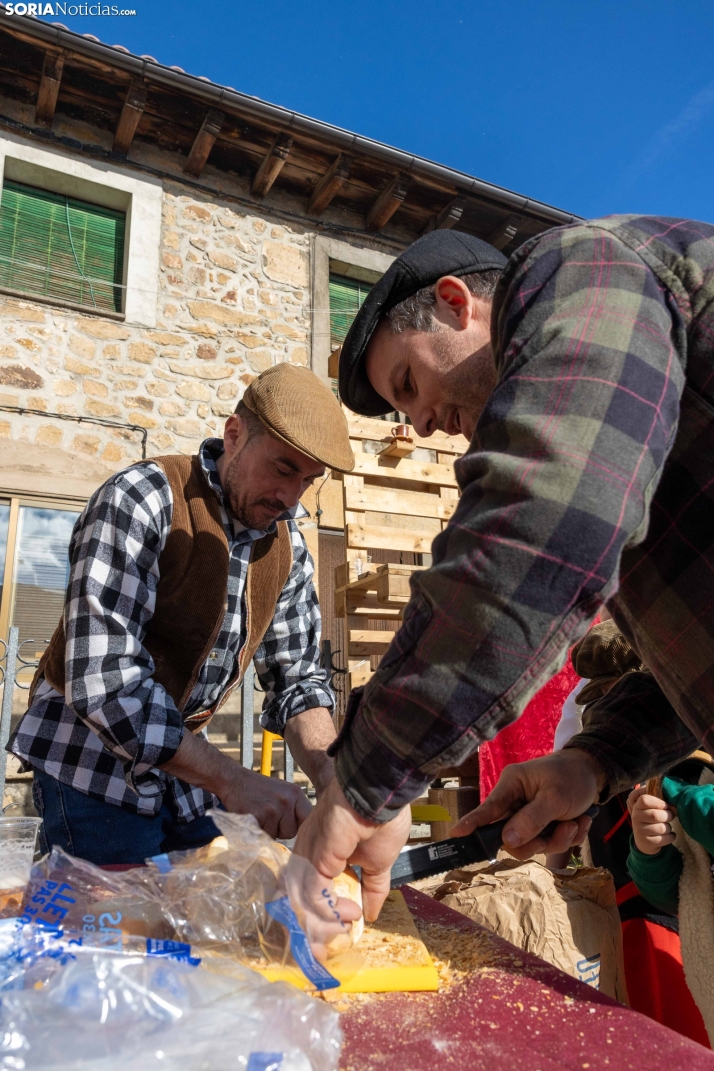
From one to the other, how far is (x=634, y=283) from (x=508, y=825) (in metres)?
1.00

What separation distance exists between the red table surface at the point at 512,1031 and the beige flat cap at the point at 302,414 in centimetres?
166

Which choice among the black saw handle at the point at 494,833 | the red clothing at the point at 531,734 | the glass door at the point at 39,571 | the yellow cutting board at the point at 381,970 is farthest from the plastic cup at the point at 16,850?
the glass door at the point at 39,571

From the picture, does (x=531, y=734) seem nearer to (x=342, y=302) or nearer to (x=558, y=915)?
(x=558, y=915)

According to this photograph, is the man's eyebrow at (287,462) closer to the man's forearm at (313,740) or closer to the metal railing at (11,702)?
the man's forearm at (313,740)

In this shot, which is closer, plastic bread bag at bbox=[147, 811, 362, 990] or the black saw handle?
plastic bread bag at bbox=[147, 811, 362, 990]

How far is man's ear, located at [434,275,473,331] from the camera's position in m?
1.58

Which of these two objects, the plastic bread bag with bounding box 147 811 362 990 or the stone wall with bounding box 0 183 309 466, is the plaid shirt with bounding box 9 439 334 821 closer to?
the plastic bread bag with bounding box 147 811 362 990

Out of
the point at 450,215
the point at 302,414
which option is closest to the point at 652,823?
the point at 302,414

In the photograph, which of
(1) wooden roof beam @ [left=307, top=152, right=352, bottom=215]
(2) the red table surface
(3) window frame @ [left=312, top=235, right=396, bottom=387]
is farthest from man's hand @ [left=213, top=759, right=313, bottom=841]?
(1) wooden roof beam @ [left=307, top=152, right=352, bottom=215]

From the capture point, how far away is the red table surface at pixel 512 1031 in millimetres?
879

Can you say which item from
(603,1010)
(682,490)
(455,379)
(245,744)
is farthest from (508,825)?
(245,744)

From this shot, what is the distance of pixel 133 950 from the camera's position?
946mm

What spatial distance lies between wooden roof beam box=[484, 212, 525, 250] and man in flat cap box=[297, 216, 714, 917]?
7.84 m

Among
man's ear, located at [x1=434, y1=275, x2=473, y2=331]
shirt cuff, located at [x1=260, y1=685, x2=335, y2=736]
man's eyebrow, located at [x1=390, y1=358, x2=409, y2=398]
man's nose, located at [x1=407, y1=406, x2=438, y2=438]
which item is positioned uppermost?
man's ear, located at [x1=434, y1=275, x2=473, y2=331]
